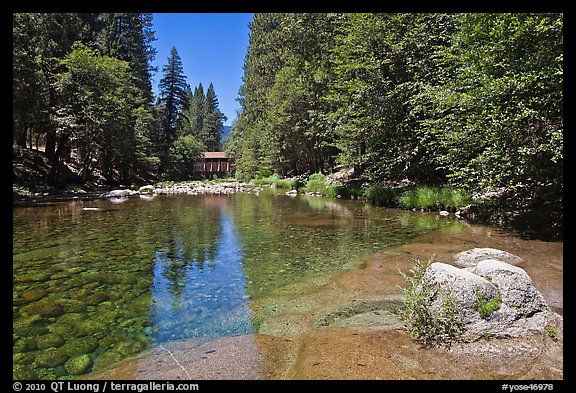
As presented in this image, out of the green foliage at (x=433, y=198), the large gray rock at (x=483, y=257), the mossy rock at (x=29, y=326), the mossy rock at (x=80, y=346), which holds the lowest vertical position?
the mossy rock at (x=80, y=346)

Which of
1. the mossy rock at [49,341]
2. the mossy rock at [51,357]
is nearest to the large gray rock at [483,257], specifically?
the mossy rock at [51,357]

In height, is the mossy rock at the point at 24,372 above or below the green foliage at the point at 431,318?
below

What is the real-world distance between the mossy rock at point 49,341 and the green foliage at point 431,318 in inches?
168

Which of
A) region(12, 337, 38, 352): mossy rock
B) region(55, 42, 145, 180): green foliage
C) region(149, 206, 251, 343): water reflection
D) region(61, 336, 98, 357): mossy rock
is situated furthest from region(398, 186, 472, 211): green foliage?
region(55, 42, 145, 180): green foliage

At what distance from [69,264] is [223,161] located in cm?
7188

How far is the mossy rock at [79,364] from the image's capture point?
3.63m

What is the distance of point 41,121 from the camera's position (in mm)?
24078

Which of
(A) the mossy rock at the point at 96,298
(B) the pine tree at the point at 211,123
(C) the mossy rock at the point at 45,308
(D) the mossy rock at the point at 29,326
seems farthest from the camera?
(B) the pine tree at the point at 211,123

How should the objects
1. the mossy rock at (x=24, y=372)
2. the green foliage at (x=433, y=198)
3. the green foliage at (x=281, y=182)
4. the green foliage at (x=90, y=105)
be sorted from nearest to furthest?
the mossy rock at (x=24, y=372) → the green foliage at (x=433, y=198) → the green foliage at (x=90, y=105) → the green foliage at (x=281, y=182)

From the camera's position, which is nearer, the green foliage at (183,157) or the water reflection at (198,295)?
the water reflection at (198,295)

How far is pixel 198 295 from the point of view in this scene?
230 inches

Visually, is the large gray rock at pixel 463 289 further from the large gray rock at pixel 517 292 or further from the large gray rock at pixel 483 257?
the large gray rock at pixel 483 257

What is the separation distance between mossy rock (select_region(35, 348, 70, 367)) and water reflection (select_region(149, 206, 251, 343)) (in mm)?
975

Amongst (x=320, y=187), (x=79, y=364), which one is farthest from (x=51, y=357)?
(x=320, y=187)
